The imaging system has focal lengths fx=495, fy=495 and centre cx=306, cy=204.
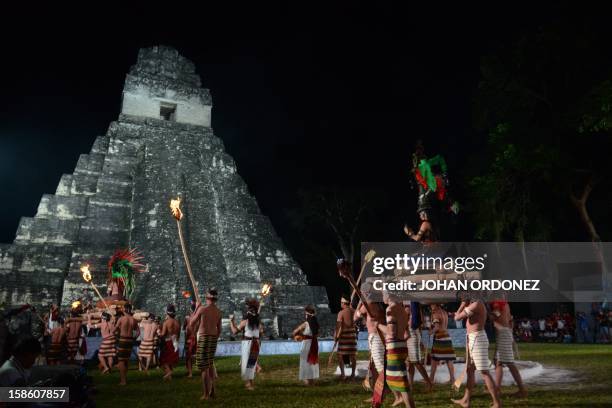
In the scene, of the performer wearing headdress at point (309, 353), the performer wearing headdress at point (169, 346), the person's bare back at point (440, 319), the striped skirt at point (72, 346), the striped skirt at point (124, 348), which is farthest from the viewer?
the striped skirt at point (72, 346)

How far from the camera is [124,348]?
10.8 meters

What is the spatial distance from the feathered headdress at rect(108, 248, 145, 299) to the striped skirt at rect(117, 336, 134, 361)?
317 inches

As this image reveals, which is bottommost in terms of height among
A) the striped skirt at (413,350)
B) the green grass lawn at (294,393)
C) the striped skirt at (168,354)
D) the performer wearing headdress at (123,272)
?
the green grass lawn at (294,393)

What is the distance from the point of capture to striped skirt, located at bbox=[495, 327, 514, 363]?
24.1ft

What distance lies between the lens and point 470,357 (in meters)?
7.42

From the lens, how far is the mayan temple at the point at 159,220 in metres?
19.4

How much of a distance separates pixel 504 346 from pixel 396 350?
7.80 ft

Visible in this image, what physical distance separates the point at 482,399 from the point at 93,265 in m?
16.3

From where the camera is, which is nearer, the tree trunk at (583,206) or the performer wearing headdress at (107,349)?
the performer wearing headdress at (107,349)

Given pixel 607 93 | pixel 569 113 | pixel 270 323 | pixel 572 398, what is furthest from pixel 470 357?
pixel 569 113

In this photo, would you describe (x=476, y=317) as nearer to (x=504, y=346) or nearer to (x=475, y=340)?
(x=475, y=340)

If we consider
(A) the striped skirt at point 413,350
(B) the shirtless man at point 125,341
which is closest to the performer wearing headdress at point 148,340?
(B) the shirtless man at point 125,341

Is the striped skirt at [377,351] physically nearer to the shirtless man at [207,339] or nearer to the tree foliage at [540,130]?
the shirtless man at [207,339]

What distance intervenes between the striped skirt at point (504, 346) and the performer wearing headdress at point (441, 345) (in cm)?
144
